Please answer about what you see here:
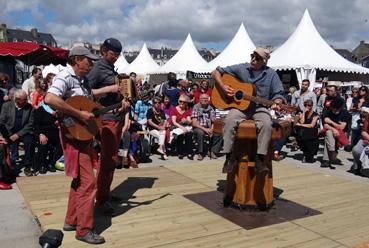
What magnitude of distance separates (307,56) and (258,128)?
1367cm

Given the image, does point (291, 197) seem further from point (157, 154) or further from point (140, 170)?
point (157, 154)

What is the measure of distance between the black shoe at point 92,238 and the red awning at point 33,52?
8.26 metres

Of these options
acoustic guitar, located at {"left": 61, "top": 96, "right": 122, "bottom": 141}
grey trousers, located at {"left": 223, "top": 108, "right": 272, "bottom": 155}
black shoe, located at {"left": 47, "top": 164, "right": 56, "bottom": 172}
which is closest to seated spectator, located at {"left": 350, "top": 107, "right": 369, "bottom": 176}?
grey trousers, located at {"left": 223, "top": 108, "right": 272, "bottom": 155}

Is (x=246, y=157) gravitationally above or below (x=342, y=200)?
above

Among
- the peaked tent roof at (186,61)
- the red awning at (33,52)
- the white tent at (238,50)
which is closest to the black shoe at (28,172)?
the red awning at (33,52)

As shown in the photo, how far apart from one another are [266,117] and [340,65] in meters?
14.3

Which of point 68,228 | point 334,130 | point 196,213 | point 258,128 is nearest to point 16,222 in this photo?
point 68,228

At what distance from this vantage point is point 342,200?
5.39 metres

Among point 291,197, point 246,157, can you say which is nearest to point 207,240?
point 246,157

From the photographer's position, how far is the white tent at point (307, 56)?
1658 cm

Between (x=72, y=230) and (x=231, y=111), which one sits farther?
(x=231, y=111)

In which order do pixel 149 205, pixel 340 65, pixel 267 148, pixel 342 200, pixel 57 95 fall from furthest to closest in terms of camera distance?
pixel 340 65
pixel 342 200
pixel 149 205
pixel 267 148
pixel 57 95

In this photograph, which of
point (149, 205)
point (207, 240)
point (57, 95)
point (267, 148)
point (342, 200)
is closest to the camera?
point (57, 95)

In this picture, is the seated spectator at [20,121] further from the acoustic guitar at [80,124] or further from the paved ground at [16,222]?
the acoustic guitar at [80,124]
